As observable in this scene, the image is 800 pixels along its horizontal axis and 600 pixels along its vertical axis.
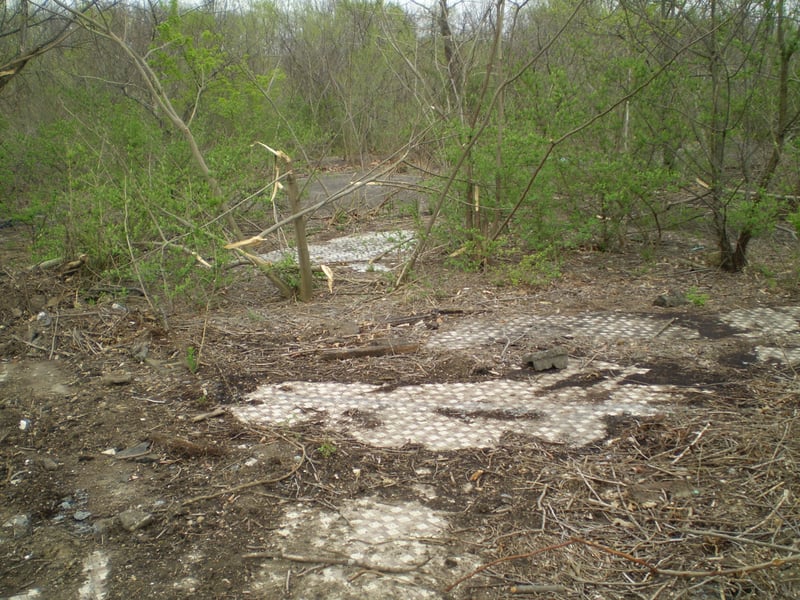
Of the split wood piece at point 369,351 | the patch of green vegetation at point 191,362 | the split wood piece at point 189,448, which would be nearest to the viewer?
the split wood piece at point 189,448

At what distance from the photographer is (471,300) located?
227 inches

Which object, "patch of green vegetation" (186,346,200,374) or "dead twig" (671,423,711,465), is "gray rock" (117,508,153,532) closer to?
"patch of green vegetation" (186,346,200,374)

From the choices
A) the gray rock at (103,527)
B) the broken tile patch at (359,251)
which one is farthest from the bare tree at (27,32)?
the gray rock at (103,527)

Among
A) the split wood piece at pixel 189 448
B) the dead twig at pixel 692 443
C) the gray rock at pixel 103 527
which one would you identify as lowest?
the dead twig at pixel 692 443

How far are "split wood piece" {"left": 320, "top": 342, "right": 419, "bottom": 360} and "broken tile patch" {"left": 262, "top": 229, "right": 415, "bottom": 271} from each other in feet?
6.97

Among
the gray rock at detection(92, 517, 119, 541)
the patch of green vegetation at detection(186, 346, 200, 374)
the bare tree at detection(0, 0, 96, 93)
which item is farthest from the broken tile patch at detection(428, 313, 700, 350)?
the bare tree at detection(0, 0, 96, 93)

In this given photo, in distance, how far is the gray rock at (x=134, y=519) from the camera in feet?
8.56

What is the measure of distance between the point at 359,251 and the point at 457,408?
15.4 ft

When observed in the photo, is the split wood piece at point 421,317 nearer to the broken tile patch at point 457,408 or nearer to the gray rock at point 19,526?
the broken tile patch at point 457,408

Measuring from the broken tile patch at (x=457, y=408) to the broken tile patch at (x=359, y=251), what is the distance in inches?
113

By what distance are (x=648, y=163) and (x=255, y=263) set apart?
402 centimetres

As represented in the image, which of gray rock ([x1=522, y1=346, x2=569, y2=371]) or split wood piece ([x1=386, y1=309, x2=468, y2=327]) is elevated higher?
split wood piece ([x1=386, y1=309, x2=468, y2=327])

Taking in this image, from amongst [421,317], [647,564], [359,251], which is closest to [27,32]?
[359,251]

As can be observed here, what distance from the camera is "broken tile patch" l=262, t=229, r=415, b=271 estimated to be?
728 centimetres
